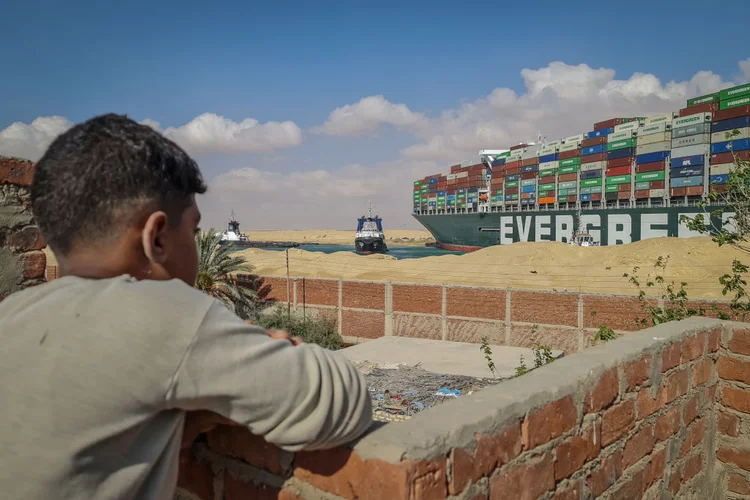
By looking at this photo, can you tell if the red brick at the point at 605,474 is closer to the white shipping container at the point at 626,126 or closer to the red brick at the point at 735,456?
the red brick at the point at 735,456

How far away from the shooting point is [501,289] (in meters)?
18.5

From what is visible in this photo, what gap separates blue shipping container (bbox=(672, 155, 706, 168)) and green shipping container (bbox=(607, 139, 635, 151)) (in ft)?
16.1

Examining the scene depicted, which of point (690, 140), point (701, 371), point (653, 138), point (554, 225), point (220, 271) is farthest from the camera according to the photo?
point (554, 225)

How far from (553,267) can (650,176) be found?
67.2 feet

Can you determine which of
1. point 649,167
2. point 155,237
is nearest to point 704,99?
point 649,167

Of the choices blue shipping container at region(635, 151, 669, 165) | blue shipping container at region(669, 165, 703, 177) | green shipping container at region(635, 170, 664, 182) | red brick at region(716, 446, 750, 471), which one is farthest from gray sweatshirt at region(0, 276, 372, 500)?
blue shipping container at region(635, 151, 669, 165)

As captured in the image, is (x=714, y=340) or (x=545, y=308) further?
(x=545, y=308)

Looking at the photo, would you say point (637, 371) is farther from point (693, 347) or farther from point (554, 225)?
point (554, 225)

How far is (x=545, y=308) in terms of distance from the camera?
1772 centimetres

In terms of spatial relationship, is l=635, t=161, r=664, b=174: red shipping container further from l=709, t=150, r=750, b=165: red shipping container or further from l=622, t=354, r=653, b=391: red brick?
l=622, t=354, r=653, b=391: red brick

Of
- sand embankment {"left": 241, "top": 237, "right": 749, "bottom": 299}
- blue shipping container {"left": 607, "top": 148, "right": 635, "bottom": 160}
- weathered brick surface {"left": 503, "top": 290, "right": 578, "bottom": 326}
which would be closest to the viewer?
weathered brick surface {"left": 503, "top": 290, "right": 578, "bottom": 326}

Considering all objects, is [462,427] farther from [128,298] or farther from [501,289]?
[501,289]

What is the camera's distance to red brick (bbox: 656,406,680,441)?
2582 mm

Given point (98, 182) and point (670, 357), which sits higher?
point (98, 182)
